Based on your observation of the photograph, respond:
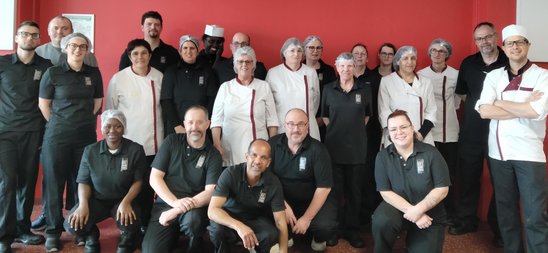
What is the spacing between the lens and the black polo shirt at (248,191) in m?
2.70

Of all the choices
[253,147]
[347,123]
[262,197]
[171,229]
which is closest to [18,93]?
[171,229]

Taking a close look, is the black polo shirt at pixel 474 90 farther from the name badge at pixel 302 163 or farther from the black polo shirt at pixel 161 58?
the black polo shirt at pixel 161 58

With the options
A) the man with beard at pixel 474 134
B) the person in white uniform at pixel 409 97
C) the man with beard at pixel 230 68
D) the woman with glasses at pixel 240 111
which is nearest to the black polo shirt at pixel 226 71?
the man with beard at pixel 230 68

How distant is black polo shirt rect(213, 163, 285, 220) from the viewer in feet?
8.86

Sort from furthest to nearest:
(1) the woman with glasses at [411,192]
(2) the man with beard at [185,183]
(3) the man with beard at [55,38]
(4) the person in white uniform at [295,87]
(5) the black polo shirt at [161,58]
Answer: (5) the black polo shirt at [161,58], (3) the man with beard at [55,38], (4) the person in white uniform at [295,87], (2) the man with beard at [185,183], (1) the woman with glasses at [411,192]

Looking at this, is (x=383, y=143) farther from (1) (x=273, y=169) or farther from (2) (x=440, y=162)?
(1) (x=273, y=169)

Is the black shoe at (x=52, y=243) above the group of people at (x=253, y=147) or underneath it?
underneath

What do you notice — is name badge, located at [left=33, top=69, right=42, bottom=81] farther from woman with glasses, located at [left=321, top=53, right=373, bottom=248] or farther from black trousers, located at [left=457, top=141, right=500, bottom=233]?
black trousers, located at [left=457, top=141, right=500, bottom=233]

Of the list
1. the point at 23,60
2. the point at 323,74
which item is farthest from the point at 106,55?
the point at 323,74

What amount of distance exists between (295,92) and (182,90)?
2.82ft

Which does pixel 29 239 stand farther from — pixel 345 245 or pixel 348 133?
pixel 348 133

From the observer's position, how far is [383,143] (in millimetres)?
3383

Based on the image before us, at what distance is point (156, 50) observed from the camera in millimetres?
3705

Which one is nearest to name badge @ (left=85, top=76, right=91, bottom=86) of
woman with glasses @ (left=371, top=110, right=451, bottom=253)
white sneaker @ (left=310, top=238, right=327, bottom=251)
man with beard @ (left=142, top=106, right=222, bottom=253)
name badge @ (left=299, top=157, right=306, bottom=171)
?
man with beard @ (left=142, top=106, right=222, bottom=253)
